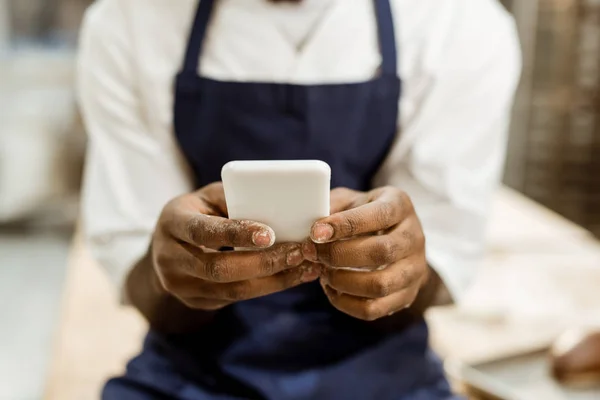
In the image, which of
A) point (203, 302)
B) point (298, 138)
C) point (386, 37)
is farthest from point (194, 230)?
point (386, 37)

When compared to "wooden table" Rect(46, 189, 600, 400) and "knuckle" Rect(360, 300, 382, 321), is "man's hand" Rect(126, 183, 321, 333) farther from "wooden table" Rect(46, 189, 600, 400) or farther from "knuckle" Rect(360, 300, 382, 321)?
"wooden table" Rect(46, 189, 600, 400)

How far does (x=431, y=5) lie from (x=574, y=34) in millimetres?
2164

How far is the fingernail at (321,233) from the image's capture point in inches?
26.2

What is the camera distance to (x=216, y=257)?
0.73 meters

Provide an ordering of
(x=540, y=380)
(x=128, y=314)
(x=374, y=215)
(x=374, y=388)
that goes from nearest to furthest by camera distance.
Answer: (x=374, y=215) → (x=374, y=388) → (x=540, y=380) → (x=128, y=314)

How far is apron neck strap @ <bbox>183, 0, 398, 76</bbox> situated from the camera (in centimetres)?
100

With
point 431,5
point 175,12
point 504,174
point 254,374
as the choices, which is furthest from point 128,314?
point 504,174

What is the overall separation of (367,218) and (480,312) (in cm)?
82

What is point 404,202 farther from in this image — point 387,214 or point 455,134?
point 455,134

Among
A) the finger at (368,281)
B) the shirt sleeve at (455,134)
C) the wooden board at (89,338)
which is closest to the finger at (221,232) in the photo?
the finger at (368,281)

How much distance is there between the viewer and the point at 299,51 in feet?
3.35

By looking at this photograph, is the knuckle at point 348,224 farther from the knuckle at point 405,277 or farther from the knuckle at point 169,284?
the knuckle at point 169,284

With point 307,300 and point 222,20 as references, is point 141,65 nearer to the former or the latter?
point 222,20

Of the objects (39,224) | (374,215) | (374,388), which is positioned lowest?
(39,224)
